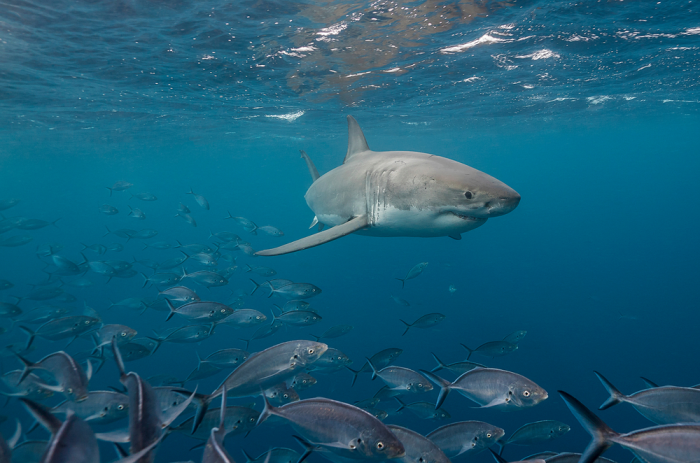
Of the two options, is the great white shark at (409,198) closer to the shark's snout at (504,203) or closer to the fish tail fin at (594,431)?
the shark's snout at (504,203)

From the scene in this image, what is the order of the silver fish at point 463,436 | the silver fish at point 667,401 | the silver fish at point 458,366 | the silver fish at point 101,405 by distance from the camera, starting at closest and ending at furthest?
1. the silver fish at point 667,401
2. the silver fish at point 101,405
3. the silver fish at point 463,436
4. the silver fish at point 458,366

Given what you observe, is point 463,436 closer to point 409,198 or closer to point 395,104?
point 409,198

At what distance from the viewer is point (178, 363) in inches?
520

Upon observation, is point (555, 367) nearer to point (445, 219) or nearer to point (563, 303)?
point (563, 303)

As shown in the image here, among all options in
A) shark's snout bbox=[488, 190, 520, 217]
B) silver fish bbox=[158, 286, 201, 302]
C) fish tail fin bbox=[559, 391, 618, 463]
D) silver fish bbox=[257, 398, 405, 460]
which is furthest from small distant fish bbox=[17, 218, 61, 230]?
fish tail fin bbox=[559, 391, 618, 463]

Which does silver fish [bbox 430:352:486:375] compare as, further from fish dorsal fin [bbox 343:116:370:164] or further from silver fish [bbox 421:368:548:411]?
fish dorsal fin [bbox 343:116:370:164]

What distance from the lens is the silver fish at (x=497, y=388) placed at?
11.6 feet

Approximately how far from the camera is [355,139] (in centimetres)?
754

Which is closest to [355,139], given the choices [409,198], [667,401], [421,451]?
[409,198]

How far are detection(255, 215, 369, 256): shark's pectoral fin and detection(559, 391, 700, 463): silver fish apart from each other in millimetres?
3177

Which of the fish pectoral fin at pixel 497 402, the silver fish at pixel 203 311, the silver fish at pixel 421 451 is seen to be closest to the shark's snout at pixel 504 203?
the fish pectoral fin at pixel 497 402

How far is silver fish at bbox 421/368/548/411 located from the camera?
3.52m

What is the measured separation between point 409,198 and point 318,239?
1.31 meters

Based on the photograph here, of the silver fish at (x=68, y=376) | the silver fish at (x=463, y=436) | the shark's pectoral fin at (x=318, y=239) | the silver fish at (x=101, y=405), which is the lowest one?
the silver fish at (x=463, y=436)
